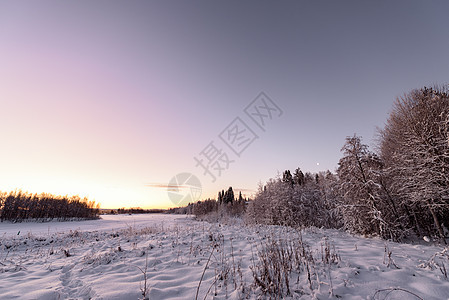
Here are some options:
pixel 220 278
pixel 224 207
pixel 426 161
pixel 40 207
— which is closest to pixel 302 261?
pixel 220 278

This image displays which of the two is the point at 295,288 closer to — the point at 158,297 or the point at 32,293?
the point at 158,297

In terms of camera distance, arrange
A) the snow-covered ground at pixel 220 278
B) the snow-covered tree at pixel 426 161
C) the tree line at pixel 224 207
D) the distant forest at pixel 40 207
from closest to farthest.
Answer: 1. the snow-covered ground at pixel 220 278
2. the snow-covered tree at pixel 426 161
3. the distant forest at pixel 40 207
4. the tree line at pixel 224 207

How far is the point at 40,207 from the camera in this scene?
177 feet

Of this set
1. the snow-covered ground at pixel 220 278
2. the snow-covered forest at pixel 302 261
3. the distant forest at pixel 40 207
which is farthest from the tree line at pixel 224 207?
the snow-covered ground at pixel 220 278

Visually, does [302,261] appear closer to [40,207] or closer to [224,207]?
[224,207]

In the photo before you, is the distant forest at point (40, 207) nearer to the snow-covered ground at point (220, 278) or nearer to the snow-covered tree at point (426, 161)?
the snow-covered ground at point (220, 278)

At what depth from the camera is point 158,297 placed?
134 inches

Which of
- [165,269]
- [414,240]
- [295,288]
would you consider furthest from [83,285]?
[414,240]

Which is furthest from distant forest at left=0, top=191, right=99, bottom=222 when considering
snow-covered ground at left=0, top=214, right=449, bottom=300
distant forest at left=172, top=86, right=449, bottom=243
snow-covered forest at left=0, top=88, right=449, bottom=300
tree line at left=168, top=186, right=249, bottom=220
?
distant forest at left=172, top=86, right=449, bottom=243

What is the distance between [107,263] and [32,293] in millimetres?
2549

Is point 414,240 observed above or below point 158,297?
below

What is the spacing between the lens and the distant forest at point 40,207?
4659 centimetres

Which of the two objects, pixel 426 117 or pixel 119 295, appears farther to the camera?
pixel 426 117

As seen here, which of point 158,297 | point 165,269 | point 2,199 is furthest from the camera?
point 2,199
